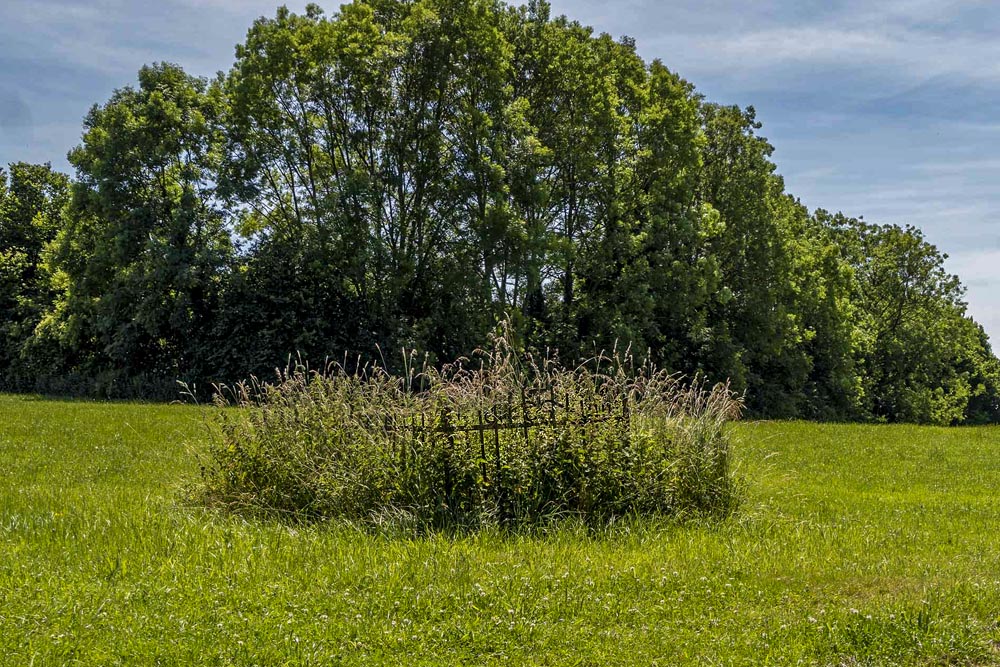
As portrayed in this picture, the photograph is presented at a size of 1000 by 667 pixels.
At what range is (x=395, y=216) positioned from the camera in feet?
91.7

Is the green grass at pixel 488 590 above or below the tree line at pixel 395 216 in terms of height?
below

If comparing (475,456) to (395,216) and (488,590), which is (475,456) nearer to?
(488,590)

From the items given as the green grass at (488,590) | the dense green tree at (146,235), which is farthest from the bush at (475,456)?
the dense green tree at (146,235)

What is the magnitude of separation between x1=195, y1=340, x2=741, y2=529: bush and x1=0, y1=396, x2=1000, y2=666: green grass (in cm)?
46

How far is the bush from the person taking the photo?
778 cm

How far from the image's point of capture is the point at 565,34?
30016 millimetres

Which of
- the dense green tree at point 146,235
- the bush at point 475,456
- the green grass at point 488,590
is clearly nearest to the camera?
the green grass at point 488,590

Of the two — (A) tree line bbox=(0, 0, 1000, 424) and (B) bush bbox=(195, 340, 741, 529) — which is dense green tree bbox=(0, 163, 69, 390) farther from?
(B) bush bbox=(195, 340, 741, 529)

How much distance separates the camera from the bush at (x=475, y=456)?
7777 mm

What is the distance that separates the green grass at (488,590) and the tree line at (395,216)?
16.5 meters

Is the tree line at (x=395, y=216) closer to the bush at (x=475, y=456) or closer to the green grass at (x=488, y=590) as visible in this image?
the bush at (x=475, y=456)

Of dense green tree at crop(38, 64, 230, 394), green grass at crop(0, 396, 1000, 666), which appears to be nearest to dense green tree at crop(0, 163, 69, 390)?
dense green tree at crop(38, 64, 230, 394)

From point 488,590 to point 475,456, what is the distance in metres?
2.26

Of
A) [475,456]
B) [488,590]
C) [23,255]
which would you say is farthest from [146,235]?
[488,590]
